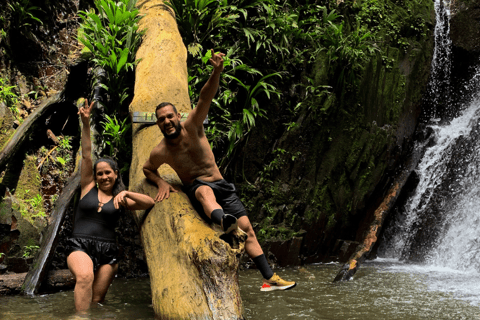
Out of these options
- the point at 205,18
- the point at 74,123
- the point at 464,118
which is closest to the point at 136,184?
the point at 74,123

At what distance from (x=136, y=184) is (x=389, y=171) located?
5968 mm

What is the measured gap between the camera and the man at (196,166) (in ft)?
11.7

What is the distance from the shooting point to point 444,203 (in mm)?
7770

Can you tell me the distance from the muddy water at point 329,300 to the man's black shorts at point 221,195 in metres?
0.96

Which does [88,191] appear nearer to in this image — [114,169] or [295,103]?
[114,169]

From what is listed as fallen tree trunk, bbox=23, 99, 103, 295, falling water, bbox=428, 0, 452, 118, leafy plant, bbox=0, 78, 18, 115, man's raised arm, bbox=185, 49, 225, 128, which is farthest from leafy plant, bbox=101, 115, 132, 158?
falling water, bbox=428, 0, 452, 118

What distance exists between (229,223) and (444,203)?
6.20m

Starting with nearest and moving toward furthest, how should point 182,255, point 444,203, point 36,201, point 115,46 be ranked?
point 182,255, point 36,201, point 115,46, point 444,203

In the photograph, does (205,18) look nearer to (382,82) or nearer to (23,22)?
(23,22)

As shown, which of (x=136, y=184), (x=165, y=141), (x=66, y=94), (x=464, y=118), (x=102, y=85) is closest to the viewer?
(x=165, y=141)

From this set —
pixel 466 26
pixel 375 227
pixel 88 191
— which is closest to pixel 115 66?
pixel 88 191

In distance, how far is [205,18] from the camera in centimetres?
686

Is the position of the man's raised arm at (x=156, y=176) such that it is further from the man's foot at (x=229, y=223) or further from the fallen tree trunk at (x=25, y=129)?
the fallen tree trunk at (x=25, y=129)

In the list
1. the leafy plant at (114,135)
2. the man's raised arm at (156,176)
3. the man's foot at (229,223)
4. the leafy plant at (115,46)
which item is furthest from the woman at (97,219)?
the leafy plant at (115,46)
